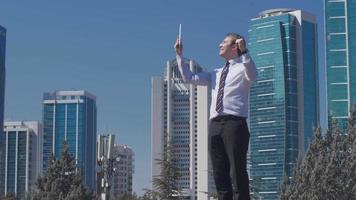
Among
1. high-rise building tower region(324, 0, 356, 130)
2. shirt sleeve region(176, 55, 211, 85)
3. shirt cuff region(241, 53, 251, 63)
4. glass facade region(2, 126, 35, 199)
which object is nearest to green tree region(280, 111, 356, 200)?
shirt sleeve region(176, 55, 211, 85)

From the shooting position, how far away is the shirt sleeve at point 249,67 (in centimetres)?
611

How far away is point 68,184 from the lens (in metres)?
32.7

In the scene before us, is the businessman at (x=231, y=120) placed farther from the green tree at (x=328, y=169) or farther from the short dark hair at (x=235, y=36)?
the green tree at (x=328, y=169)

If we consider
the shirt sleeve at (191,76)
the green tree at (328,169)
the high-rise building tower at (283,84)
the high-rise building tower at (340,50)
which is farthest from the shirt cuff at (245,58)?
the high-rise building tower at (283,84)

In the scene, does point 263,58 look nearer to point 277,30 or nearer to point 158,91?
point 277,30

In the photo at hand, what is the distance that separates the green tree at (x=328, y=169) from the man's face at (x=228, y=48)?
85.6ft

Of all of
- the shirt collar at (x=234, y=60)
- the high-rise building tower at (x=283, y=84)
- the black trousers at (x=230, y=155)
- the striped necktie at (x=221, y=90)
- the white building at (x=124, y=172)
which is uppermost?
the high-rise building tower at (x=283, y=84)

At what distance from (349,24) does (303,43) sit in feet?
54.4

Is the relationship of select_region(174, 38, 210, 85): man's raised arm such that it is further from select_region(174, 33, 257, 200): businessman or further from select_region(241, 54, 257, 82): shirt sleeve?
select_region(241, 54, 257, 82): shirt sleeve

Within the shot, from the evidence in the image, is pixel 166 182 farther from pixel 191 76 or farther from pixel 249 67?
pixel 249 67

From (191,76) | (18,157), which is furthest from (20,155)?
(191,76)

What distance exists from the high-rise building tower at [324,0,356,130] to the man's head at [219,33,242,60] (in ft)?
511

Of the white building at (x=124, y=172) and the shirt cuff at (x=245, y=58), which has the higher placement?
the shirt cuff at (x=245, y=58)

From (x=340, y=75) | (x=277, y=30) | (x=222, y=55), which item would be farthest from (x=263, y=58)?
(x=222, y=55)
